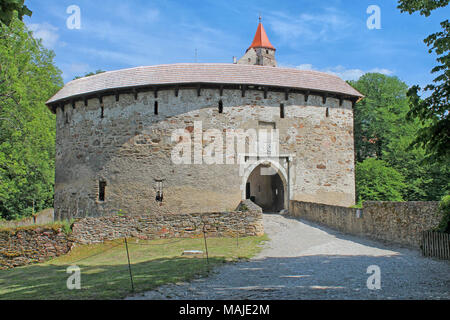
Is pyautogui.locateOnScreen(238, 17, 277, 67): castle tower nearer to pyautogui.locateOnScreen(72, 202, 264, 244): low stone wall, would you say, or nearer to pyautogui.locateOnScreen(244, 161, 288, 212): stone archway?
pyautogui.locateOnScreen(244, 161, 288, 212): stone archway

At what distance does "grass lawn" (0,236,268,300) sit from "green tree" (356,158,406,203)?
55.9 ft

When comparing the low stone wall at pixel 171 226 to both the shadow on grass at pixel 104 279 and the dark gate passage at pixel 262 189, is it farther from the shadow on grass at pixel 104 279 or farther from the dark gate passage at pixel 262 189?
the dark gate passage at pixel 262 189

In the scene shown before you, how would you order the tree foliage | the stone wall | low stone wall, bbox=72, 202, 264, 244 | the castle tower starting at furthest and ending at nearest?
the castle tower < the tree foliage < the stone wall < low stone wall, bbox=72, 202, 264, 244

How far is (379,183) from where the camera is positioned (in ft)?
88.5

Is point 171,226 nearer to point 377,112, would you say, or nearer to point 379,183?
point 379,183

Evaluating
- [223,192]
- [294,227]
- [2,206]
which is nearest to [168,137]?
[223,192]

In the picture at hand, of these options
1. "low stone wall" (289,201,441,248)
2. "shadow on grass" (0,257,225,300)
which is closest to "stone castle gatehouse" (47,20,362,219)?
"low stone wall" (289,201,441,248)

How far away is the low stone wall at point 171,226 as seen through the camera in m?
13.3

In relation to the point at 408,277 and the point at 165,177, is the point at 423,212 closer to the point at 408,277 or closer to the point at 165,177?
the point at 408,277

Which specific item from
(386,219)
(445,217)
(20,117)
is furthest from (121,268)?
(20,117)

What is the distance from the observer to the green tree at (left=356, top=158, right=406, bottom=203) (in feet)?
88.0

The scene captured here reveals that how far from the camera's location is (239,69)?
1925 centimetres

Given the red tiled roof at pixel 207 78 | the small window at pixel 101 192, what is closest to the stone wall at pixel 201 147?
the small window at pixel 101 192

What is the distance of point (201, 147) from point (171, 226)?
547cm
